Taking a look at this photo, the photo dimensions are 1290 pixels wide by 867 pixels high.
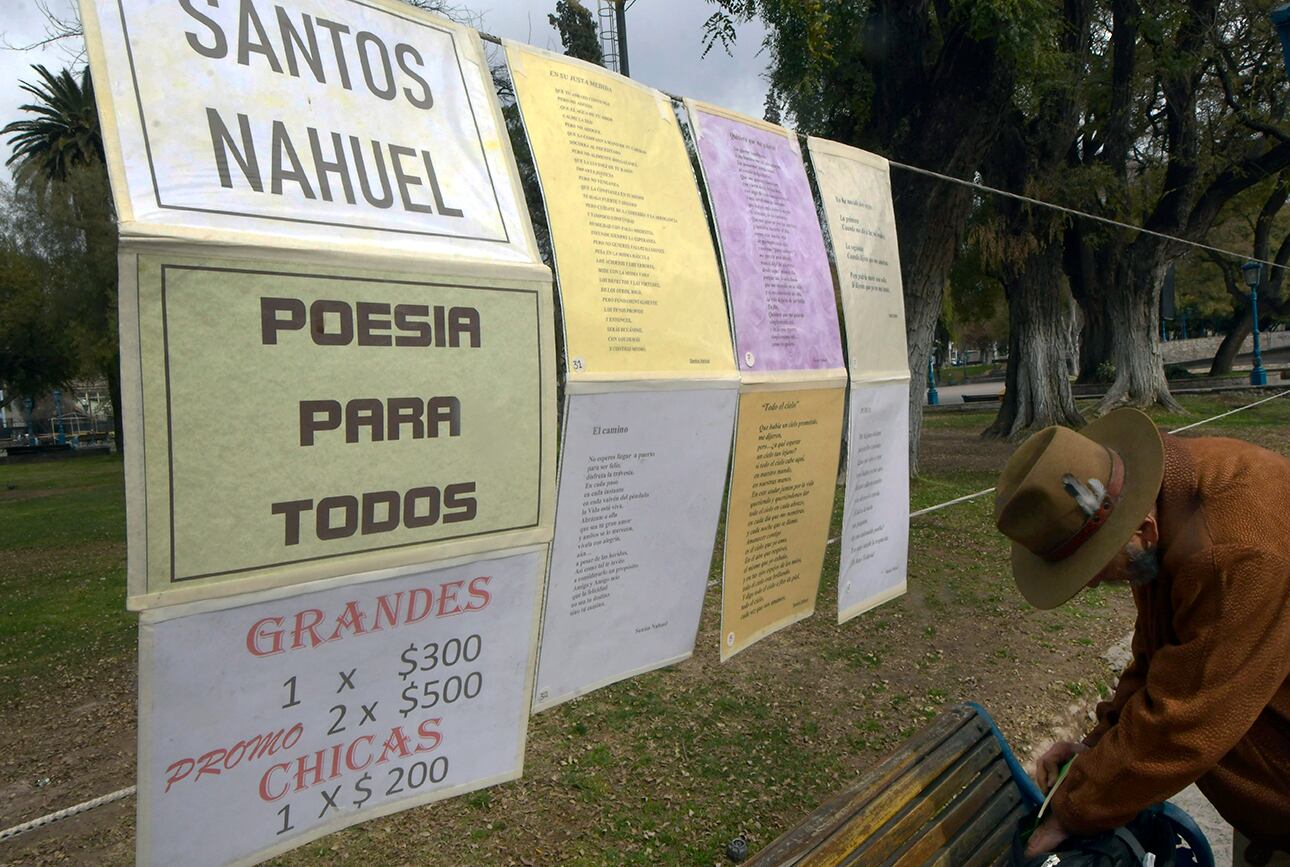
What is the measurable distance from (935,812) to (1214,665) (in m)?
0.96

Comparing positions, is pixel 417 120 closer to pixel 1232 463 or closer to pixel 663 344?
pixel 663 344

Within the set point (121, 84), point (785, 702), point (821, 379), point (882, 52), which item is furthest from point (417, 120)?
point (882, 52)

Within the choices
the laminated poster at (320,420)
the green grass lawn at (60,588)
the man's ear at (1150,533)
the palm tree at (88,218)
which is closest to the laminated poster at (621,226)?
the laminated poster at (320,420)

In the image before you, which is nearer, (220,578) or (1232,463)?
(220,578)

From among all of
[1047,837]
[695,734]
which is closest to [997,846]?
[1047,837]

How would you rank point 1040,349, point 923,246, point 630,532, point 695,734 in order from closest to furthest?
point 630,532 < point 695,734 < point 923,246 < point 1040,349

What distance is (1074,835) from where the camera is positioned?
1993 mm

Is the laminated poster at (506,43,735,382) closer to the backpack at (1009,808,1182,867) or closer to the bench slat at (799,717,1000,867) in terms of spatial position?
the bench slat at (799,717,1000,867)

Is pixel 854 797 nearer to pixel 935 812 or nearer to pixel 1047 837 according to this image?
pixel 935 812

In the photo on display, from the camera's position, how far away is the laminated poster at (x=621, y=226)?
1989 millimetres

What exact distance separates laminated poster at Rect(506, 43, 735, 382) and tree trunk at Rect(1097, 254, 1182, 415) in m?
18.0

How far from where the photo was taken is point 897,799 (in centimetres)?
233

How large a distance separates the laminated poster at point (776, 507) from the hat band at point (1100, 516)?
2.54 feet

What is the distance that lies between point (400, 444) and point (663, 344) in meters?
0.77
